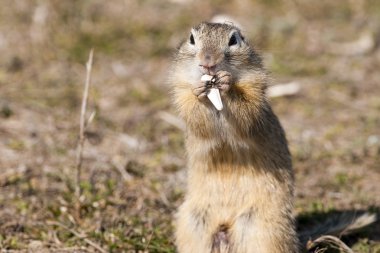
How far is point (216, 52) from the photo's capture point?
13.5 feet

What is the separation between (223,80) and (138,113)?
342cm

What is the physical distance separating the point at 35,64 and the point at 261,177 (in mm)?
4780

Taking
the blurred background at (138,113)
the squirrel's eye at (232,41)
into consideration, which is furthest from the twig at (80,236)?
the squirrel's eye at (232,41)

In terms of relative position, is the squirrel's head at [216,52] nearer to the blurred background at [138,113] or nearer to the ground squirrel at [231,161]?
the ground squirrel at [231,161]

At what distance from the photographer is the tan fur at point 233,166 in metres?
4.22

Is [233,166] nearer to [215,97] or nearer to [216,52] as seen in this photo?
[215,97]

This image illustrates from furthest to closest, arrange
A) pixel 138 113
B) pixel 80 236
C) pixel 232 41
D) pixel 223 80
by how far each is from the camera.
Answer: pixel 138 113 < pixel 80 236 < pixel 232 41 < pixel 223 80

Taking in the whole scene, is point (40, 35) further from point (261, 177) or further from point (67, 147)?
point (261, 177)

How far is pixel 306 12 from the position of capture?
1009 centimetres

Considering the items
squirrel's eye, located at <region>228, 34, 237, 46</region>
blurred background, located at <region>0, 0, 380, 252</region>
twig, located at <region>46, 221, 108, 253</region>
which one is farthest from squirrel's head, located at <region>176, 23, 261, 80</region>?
twig, located at <region>46, 221, 108, 253</region>

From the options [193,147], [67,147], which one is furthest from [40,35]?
[193,147]

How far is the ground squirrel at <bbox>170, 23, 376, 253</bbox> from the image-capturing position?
4.21 metres

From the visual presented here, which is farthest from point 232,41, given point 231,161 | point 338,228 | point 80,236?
point 80,236

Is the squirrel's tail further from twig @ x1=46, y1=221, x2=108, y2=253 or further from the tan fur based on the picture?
twig @ x1=46, y1=221, x2=108, y2=253
